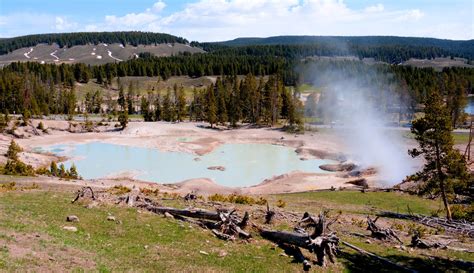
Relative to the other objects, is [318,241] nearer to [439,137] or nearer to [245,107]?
[439,137]

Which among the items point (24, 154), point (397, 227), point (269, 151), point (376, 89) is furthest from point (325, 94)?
point (397, 227)

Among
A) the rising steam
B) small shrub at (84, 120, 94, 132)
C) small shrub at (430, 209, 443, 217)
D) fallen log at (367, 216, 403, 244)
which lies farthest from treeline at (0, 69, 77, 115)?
fallen log at (367, 216, 403, 244)

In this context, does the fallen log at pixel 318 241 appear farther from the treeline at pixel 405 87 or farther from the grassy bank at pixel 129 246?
the treeline at pixel 405 87

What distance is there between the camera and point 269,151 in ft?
291

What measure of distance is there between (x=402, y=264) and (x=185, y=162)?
5793cm

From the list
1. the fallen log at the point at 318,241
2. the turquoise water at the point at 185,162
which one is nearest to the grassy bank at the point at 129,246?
the fallen log at the point at 318,241

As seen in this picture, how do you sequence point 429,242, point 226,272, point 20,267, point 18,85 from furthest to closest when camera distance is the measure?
point 18,85, point 429,242, point 226,272, point 20,267

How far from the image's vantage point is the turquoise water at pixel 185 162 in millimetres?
66938

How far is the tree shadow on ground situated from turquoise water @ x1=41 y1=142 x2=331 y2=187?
40.6m

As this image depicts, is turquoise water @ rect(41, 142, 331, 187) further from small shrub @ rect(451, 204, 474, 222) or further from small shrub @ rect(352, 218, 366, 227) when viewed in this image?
small shrub @ rect(352, 218, 366, 227)

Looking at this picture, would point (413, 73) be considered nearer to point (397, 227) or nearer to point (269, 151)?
point (269, 151)

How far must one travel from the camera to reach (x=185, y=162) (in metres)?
76.2

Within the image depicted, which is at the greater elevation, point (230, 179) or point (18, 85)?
point (18, 85)

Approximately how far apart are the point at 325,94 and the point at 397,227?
432 feet
